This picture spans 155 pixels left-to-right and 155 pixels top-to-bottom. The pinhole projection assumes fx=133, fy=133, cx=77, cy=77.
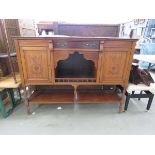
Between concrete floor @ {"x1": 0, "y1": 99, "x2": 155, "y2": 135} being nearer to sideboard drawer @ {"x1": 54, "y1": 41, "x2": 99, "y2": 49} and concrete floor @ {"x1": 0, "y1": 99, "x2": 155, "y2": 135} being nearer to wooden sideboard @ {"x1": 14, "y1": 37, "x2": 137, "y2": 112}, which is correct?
wooden sideboard @ {"x1": 14, "y1": 37, "x2": 137, "y2": 112}

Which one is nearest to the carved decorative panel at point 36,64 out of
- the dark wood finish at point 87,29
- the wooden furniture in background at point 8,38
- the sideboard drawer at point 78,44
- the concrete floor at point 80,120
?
the sideboard drawer at point 78,44

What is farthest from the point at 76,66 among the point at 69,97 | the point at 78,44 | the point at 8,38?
the point at 8,38

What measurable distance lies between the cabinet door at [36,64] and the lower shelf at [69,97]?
14.2 inches

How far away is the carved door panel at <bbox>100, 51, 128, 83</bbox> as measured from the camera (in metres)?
1.68

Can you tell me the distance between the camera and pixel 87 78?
1.88 meters

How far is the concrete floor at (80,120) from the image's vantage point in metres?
1.72

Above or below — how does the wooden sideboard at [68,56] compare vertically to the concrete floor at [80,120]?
above

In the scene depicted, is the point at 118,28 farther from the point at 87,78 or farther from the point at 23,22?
the point at 23,22

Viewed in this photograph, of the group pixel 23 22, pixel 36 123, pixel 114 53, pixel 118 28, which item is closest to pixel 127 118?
pixel 114 53

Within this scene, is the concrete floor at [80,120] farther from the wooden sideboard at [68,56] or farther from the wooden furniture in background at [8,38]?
the wooden furniture in background at [8,38]

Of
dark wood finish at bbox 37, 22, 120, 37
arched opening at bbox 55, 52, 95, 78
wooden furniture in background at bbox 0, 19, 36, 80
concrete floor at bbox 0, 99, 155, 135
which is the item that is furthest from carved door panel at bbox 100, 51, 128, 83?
wooden furniture in background at bbox 0, 19, 36, 80

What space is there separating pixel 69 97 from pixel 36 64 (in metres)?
0.75

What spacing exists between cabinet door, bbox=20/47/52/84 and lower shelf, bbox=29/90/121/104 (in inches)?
14.2
